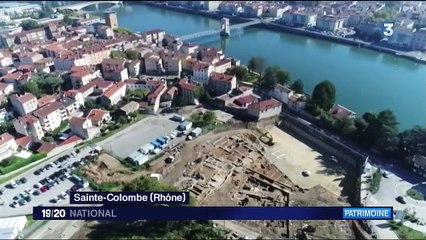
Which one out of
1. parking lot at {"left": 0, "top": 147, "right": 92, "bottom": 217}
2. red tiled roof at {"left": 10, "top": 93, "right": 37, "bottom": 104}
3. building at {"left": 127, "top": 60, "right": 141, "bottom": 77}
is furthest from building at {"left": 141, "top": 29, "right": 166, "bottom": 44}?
parking lot at {"left": 0, "top": 147, "right": 92, "bottom": 217}

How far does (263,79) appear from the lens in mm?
18000

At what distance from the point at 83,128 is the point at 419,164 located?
1247 cm

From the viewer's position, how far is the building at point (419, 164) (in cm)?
1193

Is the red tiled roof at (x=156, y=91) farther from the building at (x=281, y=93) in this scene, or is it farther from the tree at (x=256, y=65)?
the tree at (x=256, y=65)

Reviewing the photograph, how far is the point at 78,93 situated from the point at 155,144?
17.0 ft

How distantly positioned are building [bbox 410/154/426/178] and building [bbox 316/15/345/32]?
20188 mm

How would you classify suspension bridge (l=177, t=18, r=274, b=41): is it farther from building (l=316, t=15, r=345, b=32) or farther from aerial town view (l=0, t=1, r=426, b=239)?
building (l=316, t=15, r=345, b=32)

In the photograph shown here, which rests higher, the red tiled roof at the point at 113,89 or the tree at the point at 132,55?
the tree at the point at 132,55

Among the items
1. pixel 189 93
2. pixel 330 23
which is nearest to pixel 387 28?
pixel 330 23

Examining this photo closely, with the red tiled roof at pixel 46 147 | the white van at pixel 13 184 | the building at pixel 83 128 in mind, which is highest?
the building at pixel 83 128

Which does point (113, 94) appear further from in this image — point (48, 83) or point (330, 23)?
point (330, 23)

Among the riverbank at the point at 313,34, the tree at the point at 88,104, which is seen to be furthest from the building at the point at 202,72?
the riverbank at the point at 313,34

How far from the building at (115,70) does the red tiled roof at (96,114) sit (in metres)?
3.94

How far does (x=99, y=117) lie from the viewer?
1512cm
